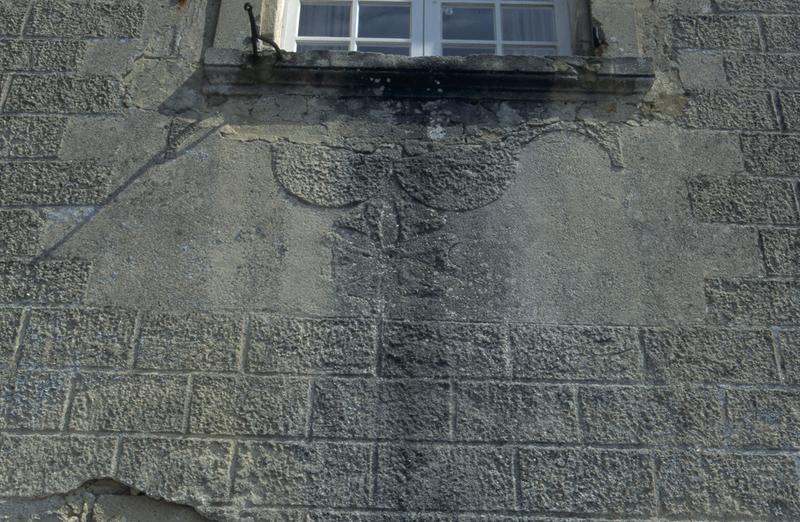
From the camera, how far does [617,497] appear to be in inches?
117

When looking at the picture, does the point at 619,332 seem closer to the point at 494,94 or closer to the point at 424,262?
the point at 424,262

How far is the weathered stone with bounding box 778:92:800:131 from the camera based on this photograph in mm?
3649

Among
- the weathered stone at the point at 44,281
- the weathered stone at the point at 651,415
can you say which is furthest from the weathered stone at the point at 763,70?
the weathered stone at the point at 44,281

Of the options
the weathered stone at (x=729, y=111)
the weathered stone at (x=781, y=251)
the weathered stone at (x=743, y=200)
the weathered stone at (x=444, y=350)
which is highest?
the weathered stone at (x=729, y=111)

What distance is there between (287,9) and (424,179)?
1.32 metres

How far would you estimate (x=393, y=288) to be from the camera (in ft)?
10.8

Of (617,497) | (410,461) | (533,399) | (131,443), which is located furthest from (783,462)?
(131,443)

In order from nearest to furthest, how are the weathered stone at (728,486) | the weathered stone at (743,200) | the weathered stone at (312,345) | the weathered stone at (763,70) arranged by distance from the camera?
the weathered stone at (728,486), the weathered stone at (312,345), the weathered stone at (743,200), the weathered stone at (763,70)

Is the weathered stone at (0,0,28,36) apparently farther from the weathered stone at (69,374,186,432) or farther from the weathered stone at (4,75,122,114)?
the weathered stone at (69,374,186,432)

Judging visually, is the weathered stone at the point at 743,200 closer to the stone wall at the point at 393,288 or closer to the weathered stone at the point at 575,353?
the stone wall at the point at 393,288

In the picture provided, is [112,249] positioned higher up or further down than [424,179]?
further down

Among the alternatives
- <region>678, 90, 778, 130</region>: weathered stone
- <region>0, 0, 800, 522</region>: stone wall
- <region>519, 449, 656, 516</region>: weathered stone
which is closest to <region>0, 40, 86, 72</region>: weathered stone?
<region>0, 0, 800, 522</region>: stone wall

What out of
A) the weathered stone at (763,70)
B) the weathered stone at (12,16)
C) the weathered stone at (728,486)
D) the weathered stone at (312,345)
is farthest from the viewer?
the weathered stone at (12,16)

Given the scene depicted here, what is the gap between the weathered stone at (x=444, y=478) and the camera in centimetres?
297
